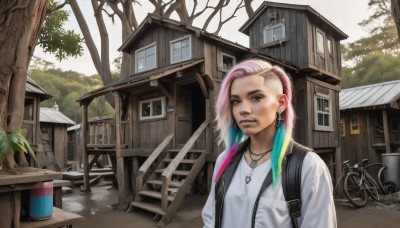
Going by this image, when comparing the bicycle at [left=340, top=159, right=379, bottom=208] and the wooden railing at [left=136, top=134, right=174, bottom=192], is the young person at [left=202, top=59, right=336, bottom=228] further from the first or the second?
the bicycle at [left=340, top=159, right=379, bottom=208]

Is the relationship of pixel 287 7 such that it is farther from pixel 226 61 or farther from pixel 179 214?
pixel 179 214

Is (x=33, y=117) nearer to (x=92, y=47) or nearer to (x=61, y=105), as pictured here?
(x=92, y=47)

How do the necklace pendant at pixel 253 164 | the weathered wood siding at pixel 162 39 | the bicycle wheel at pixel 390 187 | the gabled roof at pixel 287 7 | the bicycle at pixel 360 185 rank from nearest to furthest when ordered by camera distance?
the necklace pendant at pixel 253 164
the bicycle at pixel 360 185
the weathered wood siding at pixel 162 39
the gabled roof at pixel 287 7
the bicycle wheel at pixel 390 187

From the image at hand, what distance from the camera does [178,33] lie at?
10383mm

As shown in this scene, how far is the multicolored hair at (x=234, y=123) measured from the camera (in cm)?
156

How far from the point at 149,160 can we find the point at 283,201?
7530 millimetres

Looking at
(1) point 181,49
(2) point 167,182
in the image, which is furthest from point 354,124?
(2) point 167,182

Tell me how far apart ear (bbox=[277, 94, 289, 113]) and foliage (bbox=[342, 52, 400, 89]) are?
27.3m

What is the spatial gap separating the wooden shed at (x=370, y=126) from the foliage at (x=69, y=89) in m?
33.1

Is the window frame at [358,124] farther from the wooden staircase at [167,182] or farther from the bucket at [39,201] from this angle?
the bucket at [39,201]

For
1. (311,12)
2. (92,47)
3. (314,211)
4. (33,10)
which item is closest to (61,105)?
(92,47)

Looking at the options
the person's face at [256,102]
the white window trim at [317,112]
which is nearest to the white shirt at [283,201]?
the person's face at [256,102]

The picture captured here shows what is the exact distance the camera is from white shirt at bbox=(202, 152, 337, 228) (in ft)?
4.58

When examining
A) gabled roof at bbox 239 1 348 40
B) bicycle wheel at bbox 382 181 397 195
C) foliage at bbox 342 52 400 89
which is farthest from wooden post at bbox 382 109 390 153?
foliage at bbox 342 52 400 89
